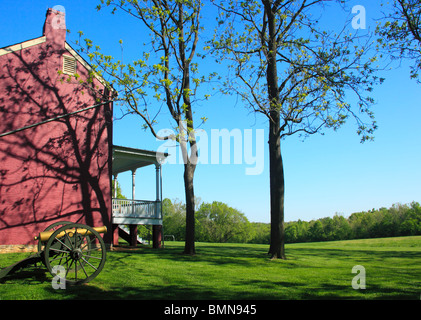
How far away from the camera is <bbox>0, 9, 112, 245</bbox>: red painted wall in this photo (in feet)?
48.9

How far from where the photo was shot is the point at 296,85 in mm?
15820

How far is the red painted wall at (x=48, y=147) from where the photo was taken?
14914mm

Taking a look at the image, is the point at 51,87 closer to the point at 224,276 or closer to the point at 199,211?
the point at 224,276

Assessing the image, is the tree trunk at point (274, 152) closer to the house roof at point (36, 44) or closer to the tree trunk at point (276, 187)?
the tree trunk at point (276, 187)

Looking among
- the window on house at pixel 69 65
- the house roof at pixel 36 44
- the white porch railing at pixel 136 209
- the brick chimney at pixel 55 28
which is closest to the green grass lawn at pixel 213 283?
the white porch railing at pixel 136 209

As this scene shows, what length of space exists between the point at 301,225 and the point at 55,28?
50.7m

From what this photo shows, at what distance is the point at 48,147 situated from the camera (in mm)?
16000

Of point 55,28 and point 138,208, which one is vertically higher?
point 55,28

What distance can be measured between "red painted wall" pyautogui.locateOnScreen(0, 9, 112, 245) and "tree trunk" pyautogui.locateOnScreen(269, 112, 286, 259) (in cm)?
780

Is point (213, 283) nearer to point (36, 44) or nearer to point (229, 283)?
point (229, 283)

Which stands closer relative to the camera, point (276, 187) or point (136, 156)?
point (276, 187)

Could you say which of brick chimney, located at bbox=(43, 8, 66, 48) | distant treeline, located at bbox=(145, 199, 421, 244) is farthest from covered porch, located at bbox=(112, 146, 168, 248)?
distant treeline, located at bbox=(145, 199, 421, 244)

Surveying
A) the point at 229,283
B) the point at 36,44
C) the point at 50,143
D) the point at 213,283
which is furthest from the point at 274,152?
the point at 36,44
